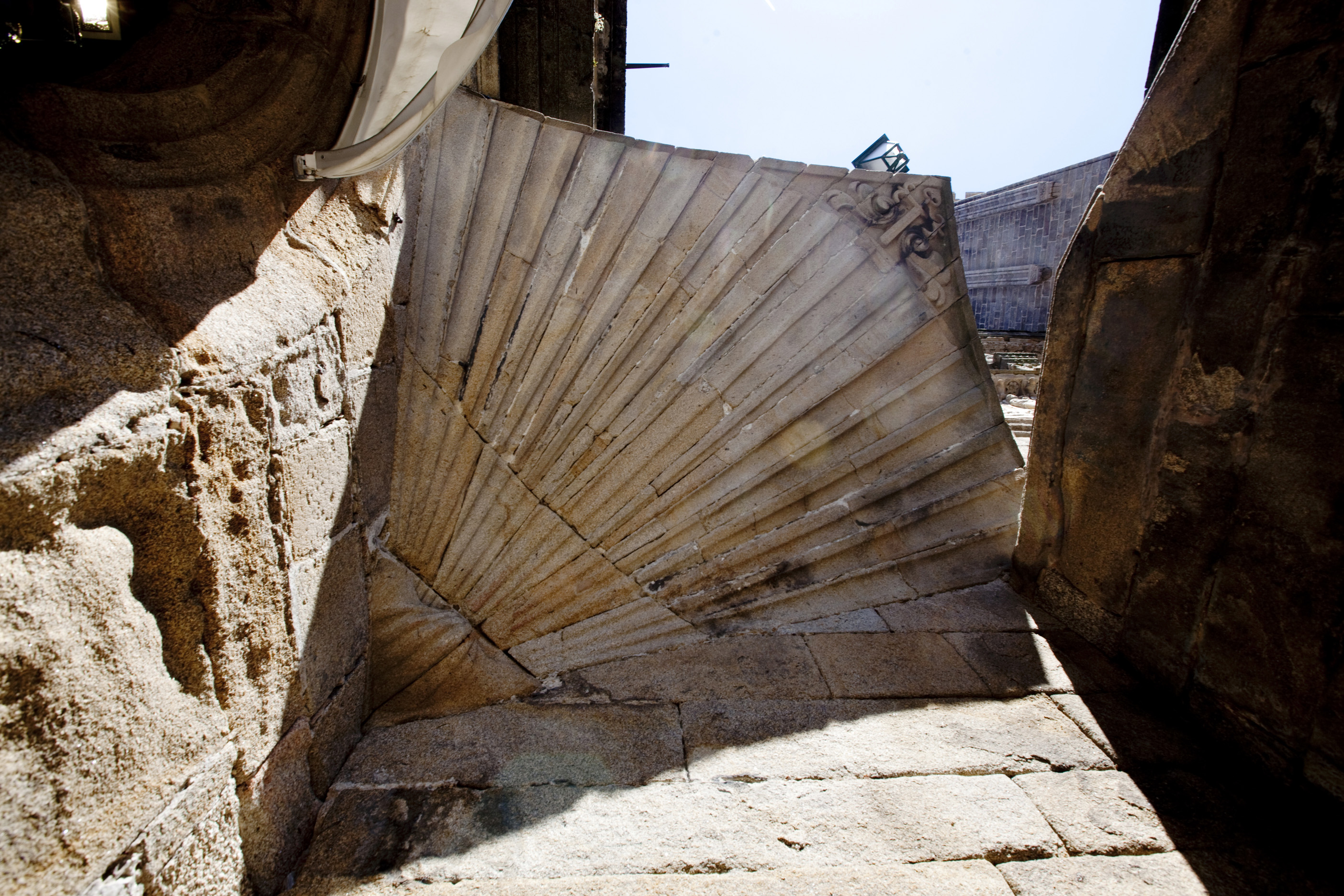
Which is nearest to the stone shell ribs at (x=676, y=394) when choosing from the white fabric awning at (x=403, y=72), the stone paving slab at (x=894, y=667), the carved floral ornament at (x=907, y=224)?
the carved floral ornament at (x=907, y=224)

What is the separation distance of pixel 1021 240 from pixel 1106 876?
14.3 m

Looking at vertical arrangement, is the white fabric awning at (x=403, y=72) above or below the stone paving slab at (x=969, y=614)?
above

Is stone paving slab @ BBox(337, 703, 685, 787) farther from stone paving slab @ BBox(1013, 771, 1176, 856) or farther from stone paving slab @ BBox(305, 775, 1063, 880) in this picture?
stone paving slab @ BBox(1013, 771, 1176, 856)

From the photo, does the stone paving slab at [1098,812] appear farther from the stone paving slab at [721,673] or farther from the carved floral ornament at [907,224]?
the carved floral ornament at [907,224]

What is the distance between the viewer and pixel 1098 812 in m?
1.32

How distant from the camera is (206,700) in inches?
41.4

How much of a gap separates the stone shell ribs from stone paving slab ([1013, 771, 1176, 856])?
80 centimetres

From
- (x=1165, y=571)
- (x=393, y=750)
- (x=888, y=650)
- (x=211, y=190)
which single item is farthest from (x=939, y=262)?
(x=393, y=750)

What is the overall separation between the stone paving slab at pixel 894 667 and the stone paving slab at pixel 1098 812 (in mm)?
308

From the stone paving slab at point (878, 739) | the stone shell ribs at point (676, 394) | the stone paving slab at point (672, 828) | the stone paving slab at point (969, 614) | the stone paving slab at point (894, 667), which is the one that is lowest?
the stone paving slab at point (672, 828)

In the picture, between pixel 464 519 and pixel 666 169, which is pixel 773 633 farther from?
pixel 666 169

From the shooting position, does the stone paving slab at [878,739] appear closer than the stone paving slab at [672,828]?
No

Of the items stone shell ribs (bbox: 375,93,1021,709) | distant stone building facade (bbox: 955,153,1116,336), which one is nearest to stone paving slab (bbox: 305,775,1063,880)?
stone shell ribs (bbox: 375,93,1021,709)

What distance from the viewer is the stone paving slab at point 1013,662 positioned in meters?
1.73
